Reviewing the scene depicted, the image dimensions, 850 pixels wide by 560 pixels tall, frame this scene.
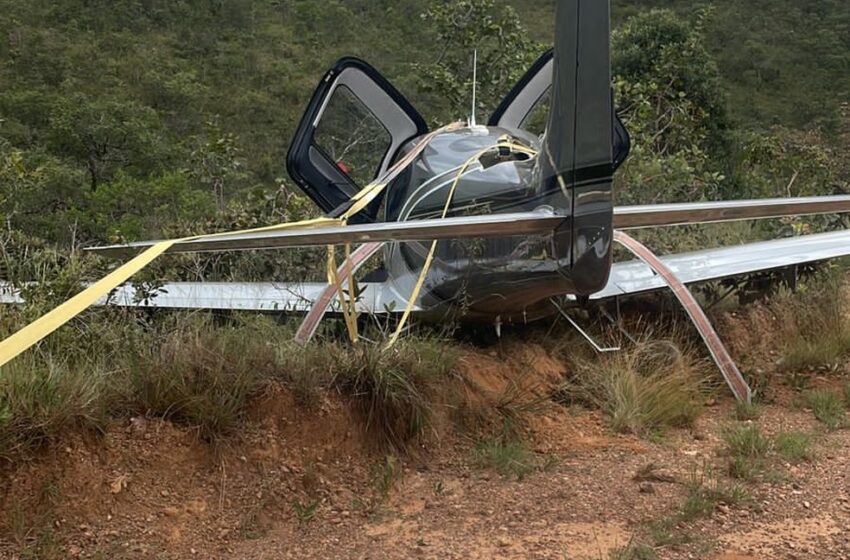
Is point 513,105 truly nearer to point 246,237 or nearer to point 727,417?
point 727,417

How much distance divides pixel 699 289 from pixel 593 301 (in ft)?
5.79

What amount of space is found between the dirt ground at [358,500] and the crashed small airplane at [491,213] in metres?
0.81

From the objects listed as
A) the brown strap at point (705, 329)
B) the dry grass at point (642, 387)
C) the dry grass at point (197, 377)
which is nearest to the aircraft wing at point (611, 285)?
the brown strap at point (705, 329)

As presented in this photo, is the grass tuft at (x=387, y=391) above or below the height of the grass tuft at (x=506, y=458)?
above

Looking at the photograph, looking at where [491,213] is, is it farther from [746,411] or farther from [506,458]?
[746,411]

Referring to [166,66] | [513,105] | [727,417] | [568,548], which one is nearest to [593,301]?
[727,417]

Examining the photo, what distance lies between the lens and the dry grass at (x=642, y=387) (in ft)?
16.6

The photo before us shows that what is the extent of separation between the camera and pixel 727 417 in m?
5.45

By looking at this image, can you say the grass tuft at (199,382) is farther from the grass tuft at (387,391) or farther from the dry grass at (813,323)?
the dry grass at (813,323)

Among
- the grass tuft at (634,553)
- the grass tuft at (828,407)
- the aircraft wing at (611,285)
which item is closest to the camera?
the grass tuft at (634,553)

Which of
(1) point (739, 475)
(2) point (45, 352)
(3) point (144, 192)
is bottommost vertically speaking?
(3) point (144, 192)

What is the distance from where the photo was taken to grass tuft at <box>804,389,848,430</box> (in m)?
5.23

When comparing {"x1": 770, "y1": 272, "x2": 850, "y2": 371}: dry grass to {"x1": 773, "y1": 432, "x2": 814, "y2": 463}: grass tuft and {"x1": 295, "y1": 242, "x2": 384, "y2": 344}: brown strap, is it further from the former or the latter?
{"x1": 295, "y1": 242, "x2": 384, "y2": 344}: brown strap

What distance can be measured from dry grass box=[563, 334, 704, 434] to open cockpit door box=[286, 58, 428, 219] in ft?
8.24
